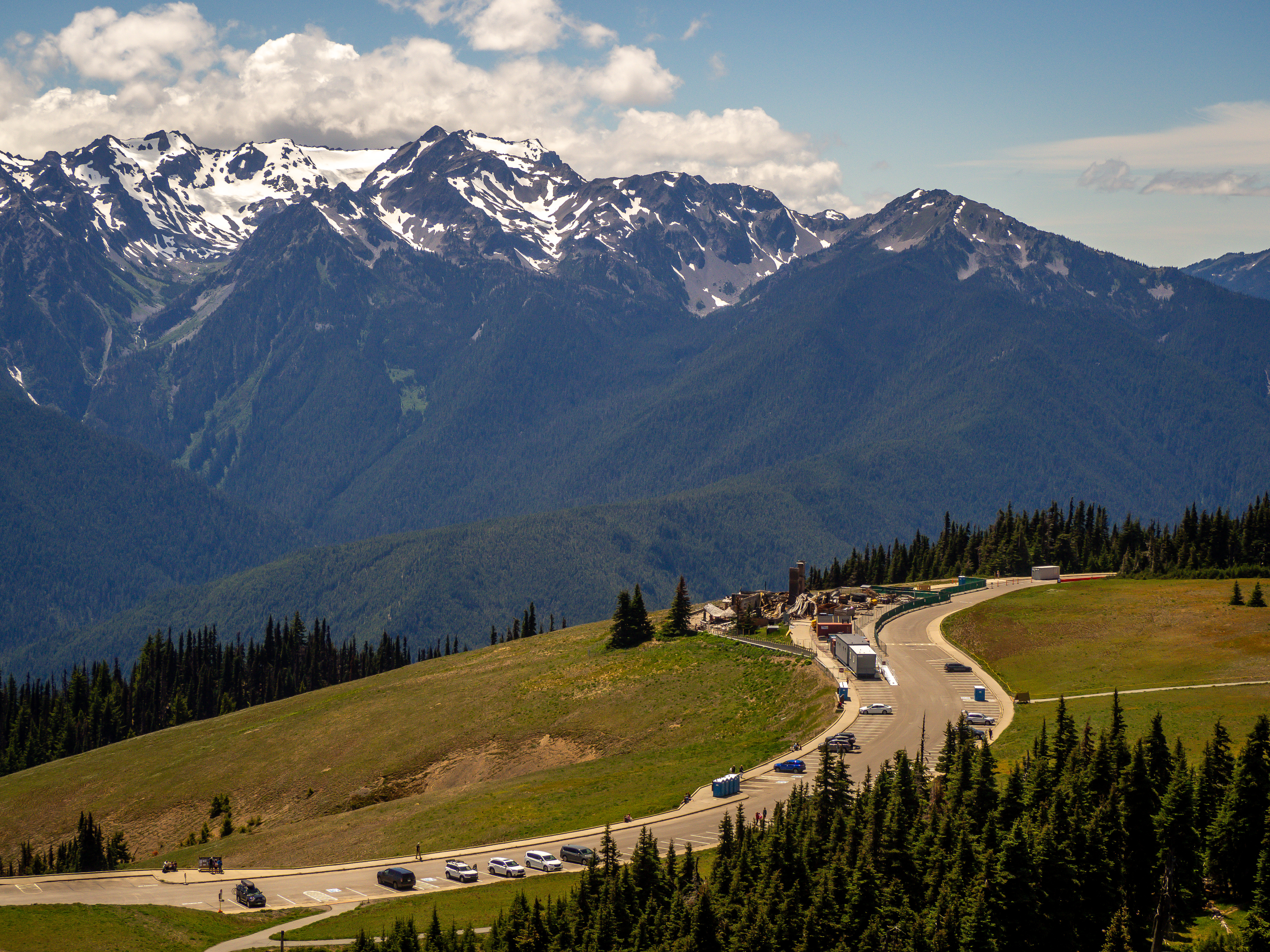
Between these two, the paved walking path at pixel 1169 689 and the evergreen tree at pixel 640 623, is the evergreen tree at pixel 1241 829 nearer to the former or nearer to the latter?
the paved walking path at pixel 1169 689

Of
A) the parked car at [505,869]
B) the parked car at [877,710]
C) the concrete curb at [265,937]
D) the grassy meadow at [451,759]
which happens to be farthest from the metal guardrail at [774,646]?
the concrete curb at [265,937]

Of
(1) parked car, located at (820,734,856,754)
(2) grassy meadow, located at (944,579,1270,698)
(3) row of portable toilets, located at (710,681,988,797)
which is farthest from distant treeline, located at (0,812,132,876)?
(2) grassy meadow, located at (944,579,1270,698)

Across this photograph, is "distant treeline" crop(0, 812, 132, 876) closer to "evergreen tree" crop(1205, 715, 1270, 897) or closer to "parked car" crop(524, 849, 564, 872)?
"parked car" crop(524, 849, 564, 872)

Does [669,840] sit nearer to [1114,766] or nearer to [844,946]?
[844,946]

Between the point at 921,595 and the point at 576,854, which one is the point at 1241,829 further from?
the point at 921,595

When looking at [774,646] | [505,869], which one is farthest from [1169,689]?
[505,869]

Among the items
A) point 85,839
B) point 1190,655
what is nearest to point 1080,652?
point 1190,655
